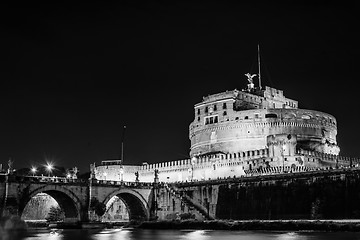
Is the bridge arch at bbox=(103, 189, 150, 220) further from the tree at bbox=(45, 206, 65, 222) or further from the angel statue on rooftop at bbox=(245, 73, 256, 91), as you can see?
the angel statue on rooftop at bbox=(245, 73, 256, 91)

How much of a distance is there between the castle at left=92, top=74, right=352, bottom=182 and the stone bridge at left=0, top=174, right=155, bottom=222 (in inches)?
344

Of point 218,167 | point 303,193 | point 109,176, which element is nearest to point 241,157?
point 218,167

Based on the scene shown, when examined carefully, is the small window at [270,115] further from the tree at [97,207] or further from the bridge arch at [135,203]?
the tree at [97,207]

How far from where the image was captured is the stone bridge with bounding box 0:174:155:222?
201 ft

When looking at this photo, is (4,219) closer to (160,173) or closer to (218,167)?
(218,167)

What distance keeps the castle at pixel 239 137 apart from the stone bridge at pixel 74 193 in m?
8.74

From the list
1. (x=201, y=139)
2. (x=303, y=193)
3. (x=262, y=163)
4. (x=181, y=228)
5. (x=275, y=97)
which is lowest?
(x=181, y=228)

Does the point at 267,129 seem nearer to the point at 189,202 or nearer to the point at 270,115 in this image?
the point at 270,115

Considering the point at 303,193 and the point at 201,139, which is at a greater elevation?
the point at 201,139

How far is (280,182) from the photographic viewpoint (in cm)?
6512

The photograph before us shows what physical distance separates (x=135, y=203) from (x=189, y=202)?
30.4ft

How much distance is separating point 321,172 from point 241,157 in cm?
2932

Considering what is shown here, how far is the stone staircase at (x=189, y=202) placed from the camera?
2881 inches

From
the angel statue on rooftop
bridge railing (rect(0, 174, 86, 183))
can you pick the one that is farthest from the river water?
the angel statue on rooftop
